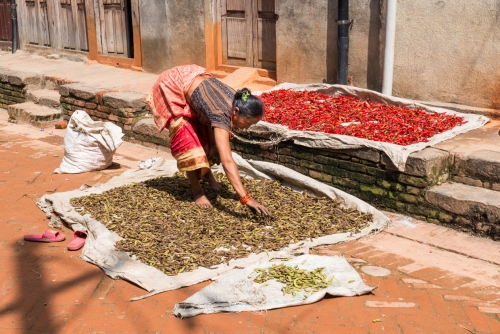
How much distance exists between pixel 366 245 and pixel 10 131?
5749 mm

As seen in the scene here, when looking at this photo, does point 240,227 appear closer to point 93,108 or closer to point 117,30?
point 93,108

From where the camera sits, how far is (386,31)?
6590 mm

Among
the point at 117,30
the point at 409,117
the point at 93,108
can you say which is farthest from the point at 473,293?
the point at 117,30

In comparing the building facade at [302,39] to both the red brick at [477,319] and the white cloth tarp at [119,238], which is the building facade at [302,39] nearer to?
the white cloth tarp at [119,238]

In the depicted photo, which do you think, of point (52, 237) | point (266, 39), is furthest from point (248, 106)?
point (266, 39)

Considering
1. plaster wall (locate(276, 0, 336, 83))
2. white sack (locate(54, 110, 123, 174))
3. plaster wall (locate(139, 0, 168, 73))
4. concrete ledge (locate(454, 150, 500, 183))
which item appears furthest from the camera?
plaster wall (locate(139, 0, 168, 73))

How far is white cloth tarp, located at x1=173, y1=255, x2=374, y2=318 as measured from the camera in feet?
11.9

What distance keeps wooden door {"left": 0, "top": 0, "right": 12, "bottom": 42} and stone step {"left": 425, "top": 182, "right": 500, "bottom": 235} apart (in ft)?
34.4

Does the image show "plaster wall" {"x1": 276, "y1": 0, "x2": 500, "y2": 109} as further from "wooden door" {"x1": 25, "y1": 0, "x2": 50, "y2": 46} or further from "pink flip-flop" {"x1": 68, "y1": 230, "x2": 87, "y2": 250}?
"wooden door" {"x1": 25, "y1": 0, "x2": 50, "y2": 46}

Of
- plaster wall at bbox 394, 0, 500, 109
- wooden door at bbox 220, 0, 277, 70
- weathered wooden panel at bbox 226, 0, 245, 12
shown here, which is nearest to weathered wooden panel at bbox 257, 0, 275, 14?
wooden door at bbox 220, 0, 277, 70

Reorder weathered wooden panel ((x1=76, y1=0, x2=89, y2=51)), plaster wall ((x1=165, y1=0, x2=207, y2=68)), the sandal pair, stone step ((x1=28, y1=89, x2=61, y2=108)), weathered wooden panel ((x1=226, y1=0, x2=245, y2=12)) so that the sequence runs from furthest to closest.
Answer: weathered wooden panel ((x1=76, y1=0, x2=89, y2=51)) → stone step ((x1=28, y1=89, x2=61, y2=108)) → plaster wall ((x1=165, y1=0, x2=207, y2=68)) → weathered wooden panel ((x1=226, y1=0, x2=245, y2=12)) → the sandal pair

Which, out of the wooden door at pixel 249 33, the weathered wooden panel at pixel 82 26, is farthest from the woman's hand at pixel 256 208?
the weathered wooden panel at pixel 82 26

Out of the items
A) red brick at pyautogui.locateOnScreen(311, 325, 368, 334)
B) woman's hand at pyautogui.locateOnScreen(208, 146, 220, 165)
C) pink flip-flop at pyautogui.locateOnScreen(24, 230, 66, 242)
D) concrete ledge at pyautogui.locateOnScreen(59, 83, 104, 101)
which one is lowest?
red brick at pyautogui.locateOnScreen(311, 325, 368, 334)

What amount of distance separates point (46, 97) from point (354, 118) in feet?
17.0
